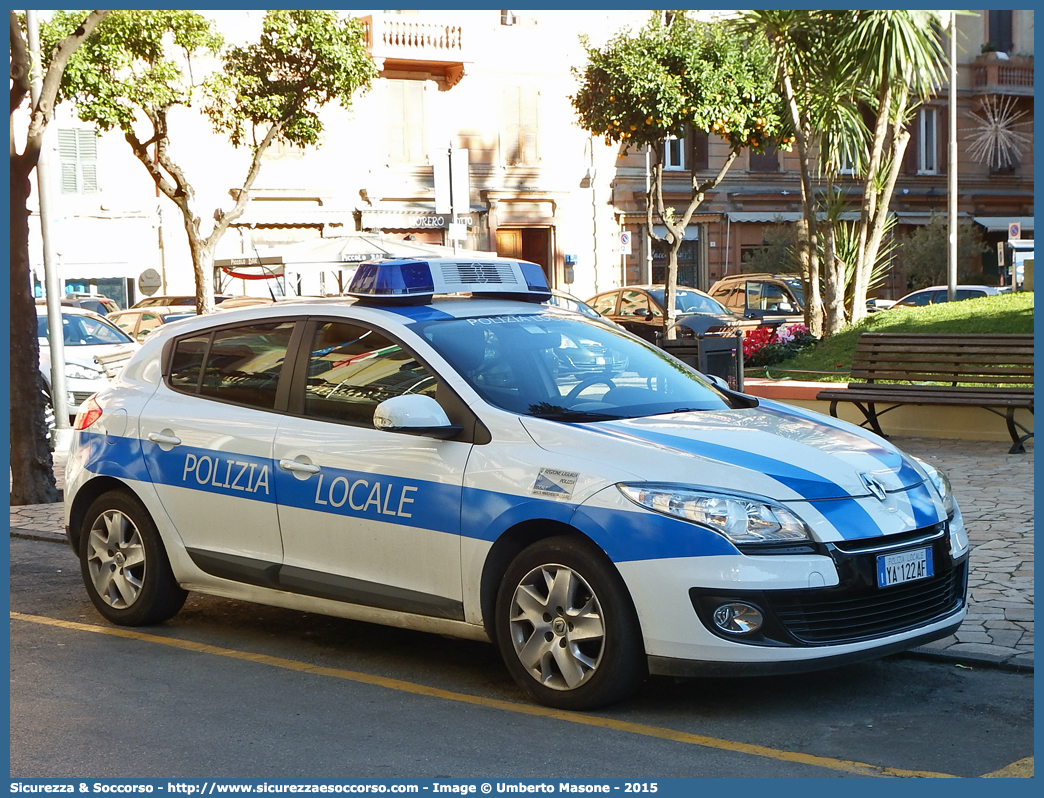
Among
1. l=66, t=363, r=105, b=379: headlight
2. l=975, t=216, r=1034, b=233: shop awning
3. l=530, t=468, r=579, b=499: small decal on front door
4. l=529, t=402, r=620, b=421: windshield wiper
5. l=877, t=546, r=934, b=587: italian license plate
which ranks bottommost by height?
l=66, t=363, r=105, b=379: headlight

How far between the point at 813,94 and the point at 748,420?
13.2 m

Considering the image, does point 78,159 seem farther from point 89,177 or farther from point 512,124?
point 512,124

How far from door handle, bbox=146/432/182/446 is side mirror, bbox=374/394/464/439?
4.66 ft

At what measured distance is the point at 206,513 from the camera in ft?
21.9

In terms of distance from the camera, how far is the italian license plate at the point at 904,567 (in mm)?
5270

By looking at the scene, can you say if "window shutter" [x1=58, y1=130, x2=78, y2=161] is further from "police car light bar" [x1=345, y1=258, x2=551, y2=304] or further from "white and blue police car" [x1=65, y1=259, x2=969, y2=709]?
"police car light bar" [x1=345, y1=258, x2=551, y2=304]

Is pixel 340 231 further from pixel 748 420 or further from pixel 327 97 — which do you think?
pixel 748 420

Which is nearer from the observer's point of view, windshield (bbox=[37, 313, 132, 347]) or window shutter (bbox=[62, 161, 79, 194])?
windshield (bbox=[37, 313, 132, 347])

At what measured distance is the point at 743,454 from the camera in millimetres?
5398

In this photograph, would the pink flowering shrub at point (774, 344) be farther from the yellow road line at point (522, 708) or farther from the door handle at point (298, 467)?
the door handle at point (298, 467)

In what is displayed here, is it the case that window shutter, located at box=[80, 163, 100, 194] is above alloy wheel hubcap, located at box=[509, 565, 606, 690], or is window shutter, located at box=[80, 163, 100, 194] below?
above

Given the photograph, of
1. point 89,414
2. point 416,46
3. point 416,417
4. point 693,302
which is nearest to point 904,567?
point 416,417

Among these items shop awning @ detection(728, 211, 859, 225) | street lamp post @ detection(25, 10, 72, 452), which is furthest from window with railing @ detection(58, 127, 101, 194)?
street lamp post @ detection(25, 10, 72, 452)

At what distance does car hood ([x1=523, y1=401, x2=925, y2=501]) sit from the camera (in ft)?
17.2
